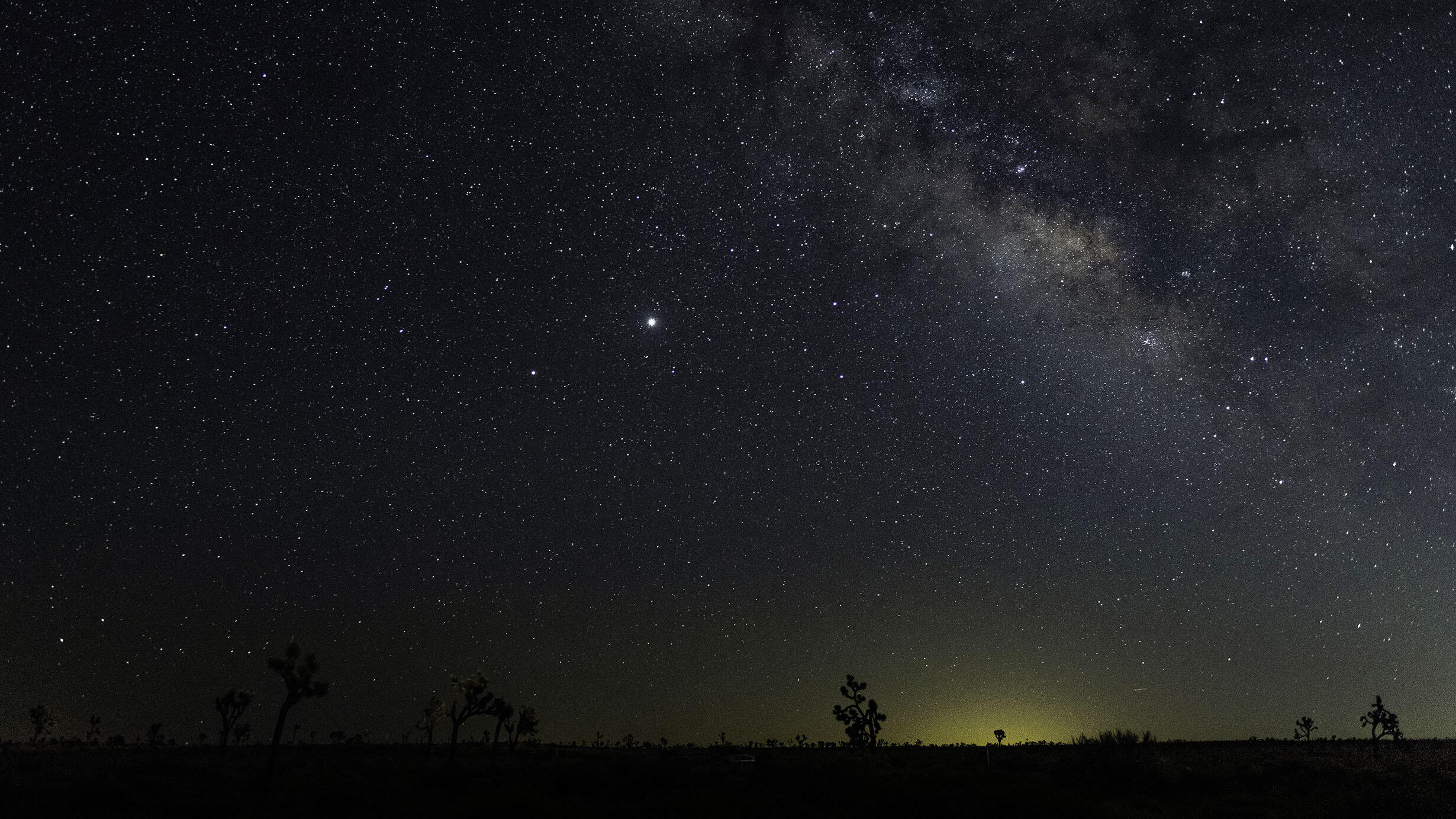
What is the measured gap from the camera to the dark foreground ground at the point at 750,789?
24.3m

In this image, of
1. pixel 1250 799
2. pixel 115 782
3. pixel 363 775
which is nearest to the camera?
pixel 1250 799

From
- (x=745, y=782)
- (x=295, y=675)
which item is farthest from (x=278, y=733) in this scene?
(x=745, y=782)

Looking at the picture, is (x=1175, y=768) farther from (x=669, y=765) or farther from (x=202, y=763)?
(x=202, y=763)

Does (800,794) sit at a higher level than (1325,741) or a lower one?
higher

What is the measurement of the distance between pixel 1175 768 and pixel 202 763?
163 feet

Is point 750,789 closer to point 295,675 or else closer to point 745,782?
point 745,782

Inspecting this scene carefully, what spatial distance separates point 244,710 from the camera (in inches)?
2083

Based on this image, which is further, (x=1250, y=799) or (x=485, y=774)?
(x=485, y=774)

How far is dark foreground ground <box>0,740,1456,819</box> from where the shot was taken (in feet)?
79.6

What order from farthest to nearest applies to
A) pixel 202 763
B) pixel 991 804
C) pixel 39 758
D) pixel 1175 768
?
pixel 39 758 → pixel 202 763 → pixel 1175 768 → pixel 991 804

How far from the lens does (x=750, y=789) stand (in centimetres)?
3038

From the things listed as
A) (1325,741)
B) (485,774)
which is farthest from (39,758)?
(1325,741)

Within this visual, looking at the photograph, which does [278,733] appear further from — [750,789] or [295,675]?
[750,789]

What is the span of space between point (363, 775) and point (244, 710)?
2133cm
